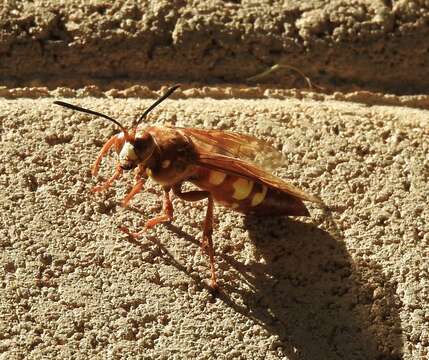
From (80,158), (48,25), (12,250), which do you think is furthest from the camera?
(48,25)

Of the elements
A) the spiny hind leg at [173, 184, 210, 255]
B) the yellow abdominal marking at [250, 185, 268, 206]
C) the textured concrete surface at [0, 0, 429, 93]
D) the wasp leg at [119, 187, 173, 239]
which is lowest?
the wasp leg at [119, 187, 173, 239]

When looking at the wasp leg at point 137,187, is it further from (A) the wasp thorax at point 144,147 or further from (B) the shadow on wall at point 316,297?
(B) the shadow on wall at point 316,297

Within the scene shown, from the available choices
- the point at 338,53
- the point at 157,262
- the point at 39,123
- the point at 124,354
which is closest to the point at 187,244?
the point at 157,262

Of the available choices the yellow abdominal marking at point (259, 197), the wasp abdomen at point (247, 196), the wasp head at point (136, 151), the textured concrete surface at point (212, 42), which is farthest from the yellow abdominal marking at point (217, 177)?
the textured concrete surface at point (212, 42)

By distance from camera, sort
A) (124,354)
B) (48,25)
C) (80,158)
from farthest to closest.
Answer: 1. (48,25)
2. (80,158)
3. (124,354)

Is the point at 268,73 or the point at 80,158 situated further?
the point at 268,73

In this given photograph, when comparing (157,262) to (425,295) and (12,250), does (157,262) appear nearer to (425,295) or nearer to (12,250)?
(12,250)

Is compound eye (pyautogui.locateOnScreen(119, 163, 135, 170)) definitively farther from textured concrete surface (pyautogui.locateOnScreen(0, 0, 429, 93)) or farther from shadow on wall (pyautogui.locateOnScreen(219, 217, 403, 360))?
textured concrete surface (pyautogui.locateOnScreen(0, 0, 429, 93))

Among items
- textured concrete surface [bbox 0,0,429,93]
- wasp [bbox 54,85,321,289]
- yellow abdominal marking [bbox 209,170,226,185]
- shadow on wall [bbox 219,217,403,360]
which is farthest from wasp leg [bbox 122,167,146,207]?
textured concrete surface [bbox 0,0,429,93]
